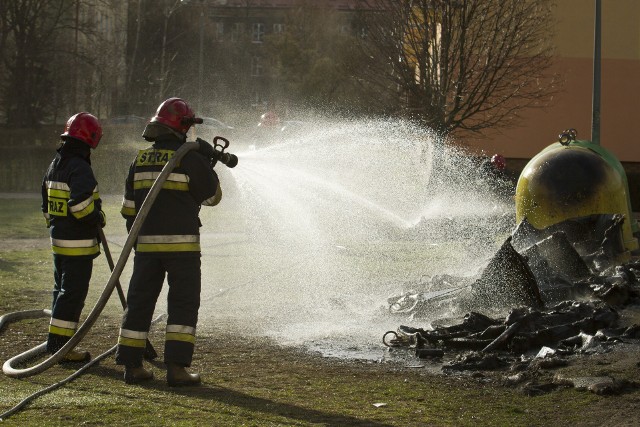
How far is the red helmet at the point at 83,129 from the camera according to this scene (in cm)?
783

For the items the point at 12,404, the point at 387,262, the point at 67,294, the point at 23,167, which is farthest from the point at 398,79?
the point at 12,404

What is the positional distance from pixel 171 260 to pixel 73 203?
3.68 feet

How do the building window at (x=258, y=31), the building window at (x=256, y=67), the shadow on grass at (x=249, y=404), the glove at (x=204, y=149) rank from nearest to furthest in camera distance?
the shadow on grass at (x=249, y=404) → the glove at (x=204, y=149) → the building window at (x=256, y=67) → the building window at (x=258, y=31)

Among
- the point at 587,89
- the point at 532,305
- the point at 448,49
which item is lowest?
the point at 532,305

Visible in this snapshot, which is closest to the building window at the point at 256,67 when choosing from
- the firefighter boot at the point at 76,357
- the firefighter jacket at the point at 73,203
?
the firefighter jacket at the point at 73,203

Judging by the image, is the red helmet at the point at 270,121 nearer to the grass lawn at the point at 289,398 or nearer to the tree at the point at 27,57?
the tree at the point at 27,57

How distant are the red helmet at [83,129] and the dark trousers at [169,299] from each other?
132 cm

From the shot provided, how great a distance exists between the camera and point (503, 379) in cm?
705

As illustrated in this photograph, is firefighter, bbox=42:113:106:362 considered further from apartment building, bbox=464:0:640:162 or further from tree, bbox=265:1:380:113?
tree, bbox=265:1:380:113

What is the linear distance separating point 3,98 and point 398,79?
20.7 metres

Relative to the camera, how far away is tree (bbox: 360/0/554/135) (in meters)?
23.0

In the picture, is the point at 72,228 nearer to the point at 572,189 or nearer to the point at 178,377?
the point at 178,377

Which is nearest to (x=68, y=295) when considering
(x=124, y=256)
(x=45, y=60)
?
(x=124, y=256)

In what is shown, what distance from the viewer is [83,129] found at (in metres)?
7.85
